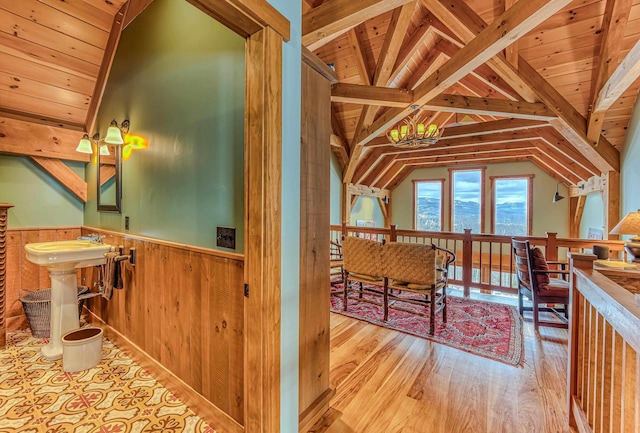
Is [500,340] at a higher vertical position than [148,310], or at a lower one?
lower

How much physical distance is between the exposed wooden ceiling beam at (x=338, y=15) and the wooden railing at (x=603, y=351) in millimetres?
2018

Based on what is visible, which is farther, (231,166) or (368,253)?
(368,253)

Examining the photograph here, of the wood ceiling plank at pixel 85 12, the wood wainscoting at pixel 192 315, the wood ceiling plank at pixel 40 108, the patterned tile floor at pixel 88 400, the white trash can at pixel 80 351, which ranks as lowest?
the patterned tile floor at pixel 88 400

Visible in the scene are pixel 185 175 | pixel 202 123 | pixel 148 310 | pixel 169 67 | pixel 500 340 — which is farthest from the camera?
pixel 500 340

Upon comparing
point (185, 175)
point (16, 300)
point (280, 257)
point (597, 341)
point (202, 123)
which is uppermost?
point (202, 123)

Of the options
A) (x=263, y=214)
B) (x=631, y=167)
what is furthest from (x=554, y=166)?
(x=263, y=214)

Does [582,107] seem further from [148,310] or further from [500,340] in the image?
[148,310]

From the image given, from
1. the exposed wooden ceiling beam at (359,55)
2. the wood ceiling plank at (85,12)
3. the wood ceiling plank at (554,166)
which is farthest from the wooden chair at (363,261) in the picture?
the wood ceiling plank at (554,166)

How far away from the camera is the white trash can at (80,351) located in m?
2.15

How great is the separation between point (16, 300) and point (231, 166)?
3.22 meters

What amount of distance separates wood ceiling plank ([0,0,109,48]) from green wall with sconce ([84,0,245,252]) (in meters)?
0.31

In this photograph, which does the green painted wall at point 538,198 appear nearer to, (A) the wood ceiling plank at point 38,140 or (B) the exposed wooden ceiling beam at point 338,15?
(B) the exposed wooden ceiling beam at point 338,15

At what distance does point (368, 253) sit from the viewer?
10.5 ft

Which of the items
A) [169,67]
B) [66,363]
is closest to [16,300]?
[66,363]
